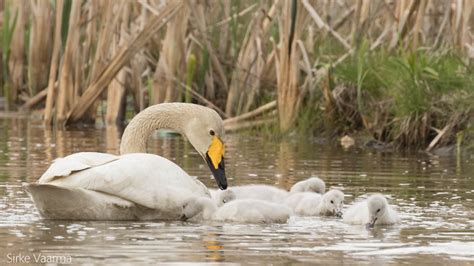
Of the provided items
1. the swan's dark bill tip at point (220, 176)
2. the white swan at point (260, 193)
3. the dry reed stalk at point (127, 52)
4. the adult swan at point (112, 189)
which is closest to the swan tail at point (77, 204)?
the adult swan at point (112, 189)

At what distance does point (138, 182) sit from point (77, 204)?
39 centimetres

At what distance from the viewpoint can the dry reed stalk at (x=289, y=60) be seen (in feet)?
49.6

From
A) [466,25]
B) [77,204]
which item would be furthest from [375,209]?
[466,25]

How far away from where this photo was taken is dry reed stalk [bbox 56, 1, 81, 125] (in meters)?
17.2

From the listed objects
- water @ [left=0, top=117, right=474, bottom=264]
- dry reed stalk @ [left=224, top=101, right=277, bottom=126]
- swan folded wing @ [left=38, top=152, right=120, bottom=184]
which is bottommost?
water @ [left=0, top=117, right=474, bottom=264]

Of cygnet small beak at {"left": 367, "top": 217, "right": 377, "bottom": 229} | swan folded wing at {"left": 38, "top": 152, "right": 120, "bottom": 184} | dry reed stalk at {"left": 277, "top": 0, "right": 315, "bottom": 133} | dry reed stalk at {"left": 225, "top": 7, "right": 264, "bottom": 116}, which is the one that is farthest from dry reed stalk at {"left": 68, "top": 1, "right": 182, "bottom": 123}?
cygnet small beak at {"left": 367, "top": 217, "right": 377, "bottom": 229}

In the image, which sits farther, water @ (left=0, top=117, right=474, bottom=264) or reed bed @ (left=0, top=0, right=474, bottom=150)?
reed bed @ (left=0, top=0, right=474, bottom=150)

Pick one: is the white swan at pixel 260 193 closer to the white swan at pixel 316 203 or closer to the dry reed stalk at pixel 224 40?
the white swan at pixel 316 203

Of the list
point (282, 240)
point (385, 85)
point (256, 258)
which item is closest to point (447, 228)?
point (282, 240)

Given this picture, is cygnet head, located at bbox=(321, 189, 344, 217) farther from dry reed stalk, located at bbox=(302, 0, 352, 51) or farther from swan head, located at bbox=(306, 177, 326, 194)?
dry reed stalk, located at bbox=(302, 0, 352, 51)

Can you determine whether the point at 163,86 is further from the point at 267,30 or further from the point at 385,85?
the point at 385,85

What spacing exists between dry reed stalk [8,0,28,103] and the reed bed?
2 centimetres

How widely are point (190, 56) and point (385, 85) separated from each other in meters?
3.31

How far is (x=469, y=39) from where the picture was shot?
608 inches
